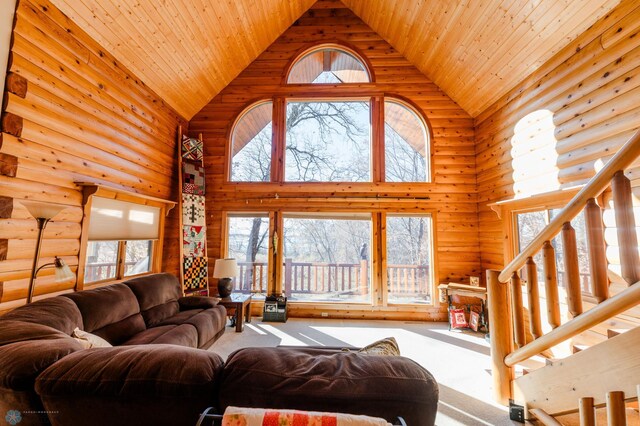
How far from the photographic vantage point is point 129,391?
1.01 meters

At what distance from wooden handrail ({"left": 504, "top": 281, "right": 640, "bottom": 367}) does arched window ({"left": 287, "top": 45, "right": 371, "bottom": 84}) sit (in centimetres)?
487

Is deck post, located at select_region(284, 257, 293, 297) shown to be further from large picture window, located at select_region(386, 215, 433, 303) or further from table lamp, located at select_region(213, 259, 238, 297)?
large picture window, located at select_region(386, 215, 433, 303)

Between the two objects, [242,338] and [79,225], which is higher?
[79,225]

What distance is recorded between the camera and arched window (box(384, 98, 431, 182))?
16.3 feet

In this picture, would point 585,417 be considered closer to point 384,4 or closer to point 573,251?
point 573,251

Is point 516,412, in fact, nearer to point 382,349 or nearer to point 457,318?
point 382,349

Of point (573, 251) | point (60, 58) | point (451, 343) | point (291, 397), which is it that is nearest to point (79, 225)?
point (60, 58)

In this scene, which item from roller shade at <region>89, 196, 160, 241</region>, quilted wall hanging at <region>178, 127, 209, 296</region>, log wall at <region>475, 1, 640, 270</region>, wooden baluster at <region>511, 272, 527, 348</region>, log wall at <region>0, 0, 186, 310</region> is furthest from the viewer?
quilted wall hanging at <region>178, 127, 209, 296</region>

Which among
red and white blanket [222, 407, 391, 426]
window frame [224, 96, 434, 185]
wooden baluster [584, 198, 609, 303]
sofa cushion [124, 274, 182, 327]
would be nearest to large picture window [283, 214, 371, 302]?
window frame [224, 96, 434, 185]

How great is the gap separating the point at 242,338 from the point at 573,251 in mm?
3664

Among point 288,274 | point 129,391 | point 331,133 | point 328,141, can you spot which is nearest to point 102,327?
point 129,391

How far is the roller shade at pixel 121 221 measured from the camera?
10.5 feet

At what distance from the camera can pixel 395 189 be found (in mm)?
4840

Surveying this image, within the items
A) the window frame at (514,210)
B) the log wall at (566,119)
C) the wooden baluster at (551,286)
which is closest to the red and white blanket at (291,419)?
the wooden baluster at (551,286)
